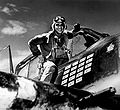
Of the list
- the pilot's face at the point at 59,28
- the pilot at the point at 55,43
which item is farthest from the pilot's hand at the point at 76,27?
the pilot's face at the point at 59,28

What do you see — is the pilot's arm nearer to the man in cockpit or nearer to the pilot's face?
the man in cockpit

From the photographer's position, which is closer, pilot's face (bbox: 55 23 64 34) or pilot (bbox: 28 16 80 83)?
pilot (bbox: 28 16 80 83)

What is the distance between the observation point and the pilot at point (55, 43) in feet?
18.5

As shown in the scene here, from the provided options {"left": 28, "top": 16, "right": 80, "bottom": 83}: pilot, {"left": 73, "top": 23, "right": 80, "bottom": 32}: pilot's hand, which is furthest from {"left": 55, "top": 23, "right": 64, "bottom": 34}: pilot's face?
{"left": 73, "top": 23, "right": 80, "bottom": 32}: pilot's hand

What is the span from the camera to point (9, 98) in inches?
102

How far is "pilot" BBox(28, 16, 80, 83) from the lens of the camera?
18.5 feet

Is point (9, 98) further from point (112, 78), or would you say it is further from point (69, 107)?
point (112, 78)

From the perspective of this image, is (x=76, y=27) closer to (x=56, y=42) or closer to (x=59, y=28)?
(x=59, y=28)

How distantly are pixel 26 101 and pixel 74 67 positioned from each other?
8.90ft

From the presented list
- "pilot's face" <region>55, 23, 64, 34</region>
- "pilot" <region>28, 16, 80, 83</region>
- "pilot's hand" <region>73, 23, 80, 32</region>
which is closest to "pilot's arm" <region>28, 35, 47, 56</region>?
"pilot" <region>28, 16, 80, 83</region>

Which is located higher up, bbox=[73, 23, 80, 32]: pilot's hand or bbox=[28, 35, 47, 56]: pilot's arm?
bbox=[73, 23, 80, 32]: pilot's hand

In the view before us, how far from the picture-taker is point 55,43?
19.0ft

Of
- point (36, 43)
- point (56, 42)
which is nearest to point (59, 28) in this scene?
point (56, 42)

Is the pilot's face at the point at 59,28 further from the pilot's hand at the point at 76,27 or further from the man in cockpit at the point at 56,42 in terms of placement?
the pilot's hand at the point at 76,27
